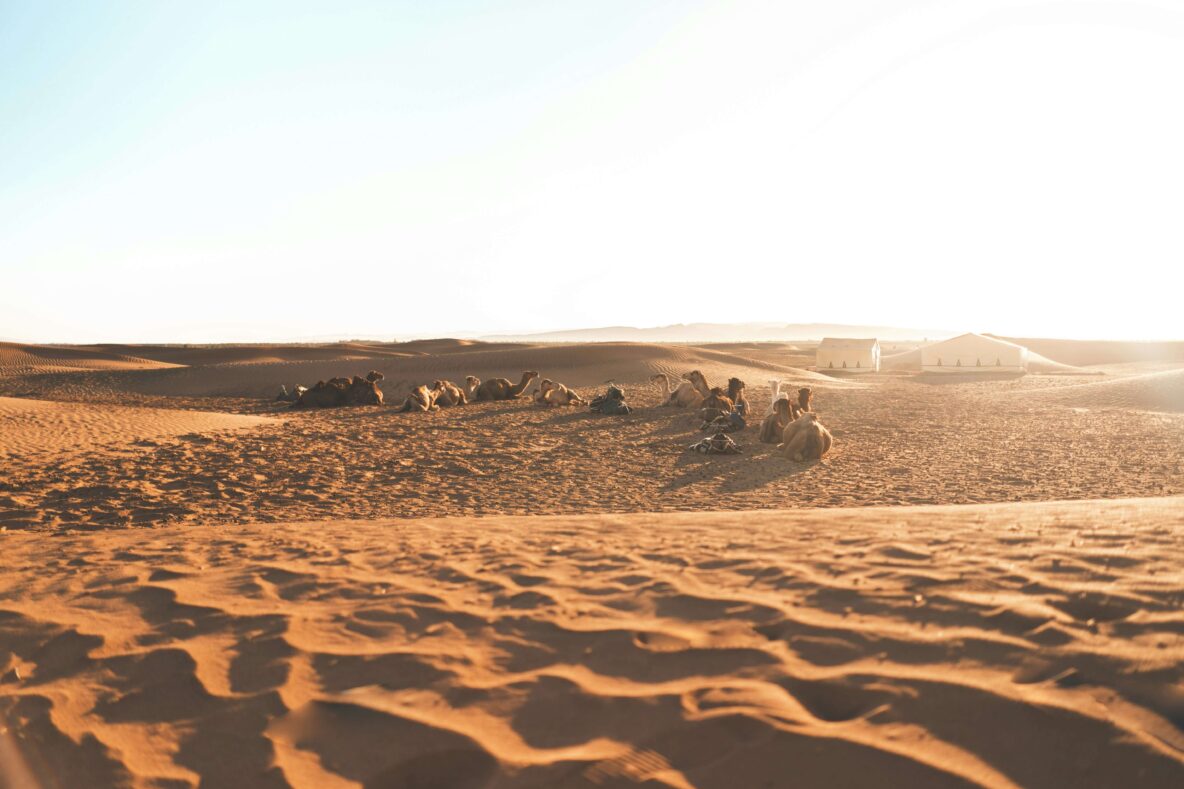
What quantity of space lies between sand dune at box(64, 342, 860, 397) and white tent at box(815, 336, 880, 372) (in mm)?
9373

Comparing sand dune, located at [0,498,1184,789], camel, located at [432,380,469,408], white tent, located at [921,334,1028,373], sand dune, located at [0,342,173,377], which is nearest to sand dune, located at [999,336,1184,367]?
white tent, located at [921,334,1028,373]

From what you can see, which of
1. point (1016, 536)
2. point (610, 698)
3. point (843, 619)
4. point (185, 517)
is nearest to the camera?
point (610, 698)

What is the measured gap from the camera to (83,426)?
17.8m

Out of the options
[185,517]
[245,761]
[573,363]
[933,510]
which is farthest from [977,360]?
[245,761]

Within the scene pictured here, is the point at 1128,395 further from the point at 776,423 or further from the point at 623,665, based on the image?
the point at 623,665

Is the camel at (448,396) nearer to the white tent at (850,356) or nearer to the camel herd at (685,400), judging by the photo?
the camel herd at (685,400)

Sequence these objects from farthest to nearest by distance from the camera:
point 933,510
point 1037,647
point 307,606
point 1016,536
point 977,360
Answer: point 977,360 → point 933,510 → point 1016,536 → point 307,606 → point 1037,647

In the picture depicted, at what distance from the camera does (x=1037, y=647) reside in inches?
148

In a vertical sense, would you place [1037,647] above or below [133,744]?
above

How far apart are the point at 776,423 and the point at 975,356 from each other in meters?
38.3

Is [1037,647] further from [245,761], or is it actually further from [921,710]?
[245,761]

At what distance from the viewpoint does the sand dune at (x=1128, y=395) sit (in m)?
23.4

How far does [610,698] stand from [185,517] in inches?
317

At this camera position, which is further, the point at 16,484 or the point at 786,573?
the point at 16,484
